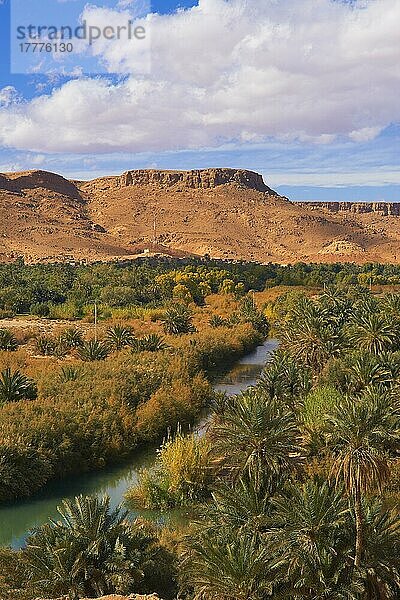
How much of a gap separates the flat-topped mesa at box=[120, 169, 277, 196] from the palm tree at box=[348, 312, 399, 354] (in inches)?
4694

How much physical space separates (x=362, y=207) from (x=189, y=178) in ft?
189

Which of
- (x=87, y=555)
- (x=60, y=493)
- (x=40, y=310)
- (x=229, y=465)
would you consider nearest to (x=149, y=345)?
(x=60, y=493)

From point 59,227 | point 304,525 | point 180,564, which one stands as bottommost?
point 180,564

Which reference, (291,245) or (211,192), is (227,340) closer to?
(291,245)

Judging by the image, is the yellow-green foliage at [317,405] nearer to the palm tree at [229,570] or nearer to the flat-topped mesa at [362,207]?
the palm tree at [229,570]

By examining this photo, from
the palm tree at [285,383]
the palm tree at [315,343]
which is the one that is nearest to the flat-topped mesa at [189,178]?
the palm tree at [315,343]

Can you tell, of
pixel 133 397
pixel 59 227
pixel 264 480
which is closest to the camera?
pixel 264 480

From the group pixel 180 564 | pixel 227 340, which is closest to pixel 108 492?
pixel 180 564

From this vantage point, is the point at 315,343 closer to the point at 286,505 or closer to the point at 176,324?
the point at 286,505

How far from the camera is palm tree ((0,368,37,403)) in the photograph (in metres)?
27.9

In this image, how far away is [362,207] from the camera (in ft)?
607

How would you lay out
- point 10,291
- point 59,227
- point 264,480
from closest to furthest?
point 264,480 < point 10,291 < point 59,227

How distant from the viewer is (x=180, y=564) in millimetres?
14430

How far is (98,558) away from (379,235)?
447ft
